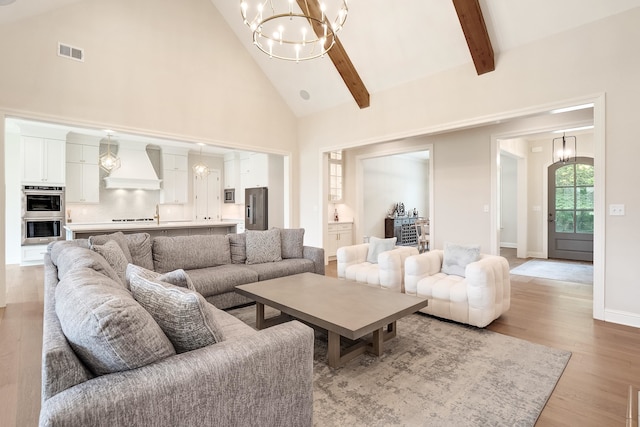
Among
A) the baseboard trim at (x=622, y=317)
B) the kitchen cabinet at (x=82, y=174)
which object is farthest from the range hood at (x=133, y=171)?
the baseboard trim at (x=622, y=317)

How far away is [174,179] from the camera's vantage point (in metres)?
8.49

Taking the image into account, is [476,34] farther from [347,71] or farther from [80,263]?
[80,263]

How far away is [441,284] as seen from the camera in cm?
333

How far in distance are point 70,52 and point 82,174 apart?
3.87 metres

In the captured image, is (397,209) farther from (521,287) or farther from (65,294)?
(65,294)

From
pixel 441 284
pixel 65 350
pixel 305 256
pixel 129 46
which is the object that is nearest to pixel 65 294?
pixel 65 350

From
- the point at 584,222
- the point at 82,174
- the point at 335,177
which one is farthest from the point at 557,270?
the point at 82,174

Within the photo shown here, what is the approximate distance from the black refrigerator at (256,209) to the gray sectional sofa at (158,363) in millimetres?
5551

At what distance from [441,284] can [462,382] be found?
4.15 feet

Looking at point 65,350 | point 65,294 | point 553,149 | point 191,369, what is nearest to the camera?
point 65,350

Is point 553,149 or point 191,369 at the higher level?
point 553,149

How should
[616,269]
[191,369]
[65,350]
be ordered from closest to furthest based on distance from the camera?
[65,350] < [191,369] < [616,269]

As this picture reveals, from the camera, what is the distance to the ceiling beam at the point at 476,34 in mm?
3529

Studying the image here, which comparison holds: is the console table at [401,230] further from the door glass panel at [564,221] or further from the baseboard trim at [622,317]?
the baseboard trim at [622,317]
